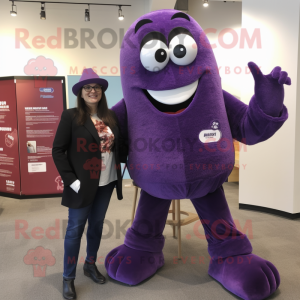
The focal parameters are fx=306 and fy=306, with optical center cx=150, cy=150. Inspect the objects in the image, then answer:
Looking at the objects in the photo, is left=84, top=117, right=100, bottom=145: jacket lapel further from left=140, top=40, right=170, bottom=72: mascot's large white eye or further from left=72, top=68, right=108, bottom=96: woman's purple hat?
left=140, top=40, right=170, bottom=72: mascot's large white eye

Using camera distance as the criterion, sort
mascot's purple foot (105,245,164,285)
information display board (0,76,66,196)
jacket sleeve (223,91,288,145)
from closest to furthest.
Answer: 1. jacket sleeve (223,91,288,145)
2. mascot's purple foot (105,245,164,285)
3. information display board (0,76,66,196)

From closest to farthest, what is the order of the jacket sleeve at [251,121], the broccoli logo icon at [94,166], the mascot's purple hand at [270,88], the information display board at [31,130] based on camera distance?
the mascot's purple hand at [270,88]
the jacket sleeve at [251,121]
the broccoli logo icon at [94,166]
the information display board at [31,130]

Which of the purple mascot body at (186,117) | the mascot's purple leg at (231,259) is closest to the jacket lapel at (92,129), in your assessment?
the purple mascot body at (186,117)

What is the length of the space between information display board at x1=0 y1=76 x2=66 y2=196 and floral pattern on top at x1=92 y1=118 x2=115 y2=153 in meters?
2.93

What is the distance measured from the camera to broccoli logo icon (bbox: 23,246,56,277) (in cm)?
238

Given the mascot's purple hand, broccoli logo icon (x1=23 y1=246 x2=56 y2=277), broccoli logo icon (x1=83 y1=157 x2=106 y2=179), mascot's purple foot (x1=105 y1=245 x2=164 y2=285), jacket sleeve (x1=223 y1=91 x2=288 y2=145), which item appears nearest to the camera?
the mascot's purple hand

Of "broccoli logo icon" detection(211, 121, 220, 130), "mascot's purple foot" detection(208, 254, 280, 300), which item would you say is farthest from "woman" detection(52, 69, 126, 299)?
"mascot's purple foot" detection(208, 254, 280, 300)

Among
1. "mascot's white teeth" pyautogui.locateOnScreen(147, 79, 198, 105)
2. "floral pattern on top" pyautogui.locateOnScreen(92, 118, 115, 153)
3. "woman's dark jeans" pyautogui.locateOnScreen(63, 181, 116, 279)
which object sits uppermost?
"mascot's white teeth" pyautogui.locateOnScreen(147, 79, 198, 105)

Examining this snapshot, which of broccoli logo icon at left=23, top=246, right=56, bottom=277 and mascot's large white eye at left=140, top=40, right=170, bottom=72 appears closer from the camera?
mascot's large white eye at left=140, top=40, right=170, bottom=72

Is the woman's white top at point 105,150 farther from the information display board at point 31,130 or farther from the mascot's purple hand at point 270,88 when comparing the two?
the information display board at point 31,130

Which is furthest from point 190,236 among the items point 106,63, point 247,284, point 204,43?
point 106,63

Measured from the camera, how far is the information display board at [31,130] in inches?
182

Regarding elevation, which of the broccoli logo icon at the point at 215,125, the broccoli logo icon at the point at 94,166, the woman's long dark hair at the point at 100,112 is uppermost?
the woman's long dark hair at the point at 100,112

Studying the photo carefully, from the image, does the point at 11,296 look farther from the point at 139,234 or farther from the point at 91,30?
the point at 91,30
